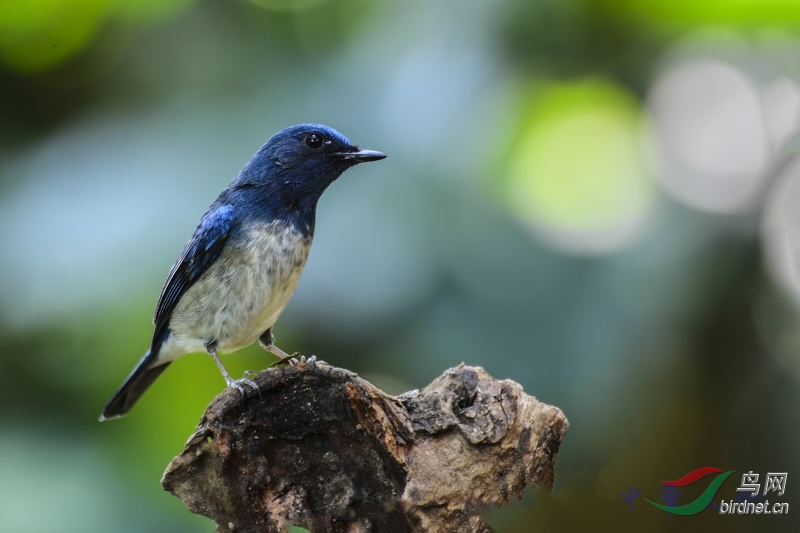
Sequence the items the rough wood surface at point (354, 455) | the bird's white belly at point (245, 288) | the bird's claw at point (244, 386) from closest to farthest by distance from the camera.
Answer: the rough wood surface at point (354, 455) < the bird's claw at point (244, 386) < the bird's white belly at point (245, 288)

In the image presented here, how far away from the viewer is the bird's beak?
11.2 feet

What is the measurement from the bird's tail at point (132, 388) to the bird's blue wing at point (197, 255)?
29 cm

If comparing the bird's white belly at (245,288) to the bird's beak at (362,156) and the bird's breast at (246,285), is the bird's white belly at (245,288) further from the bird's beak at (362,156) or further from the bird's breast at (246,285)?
the bird's beak at (362,156)

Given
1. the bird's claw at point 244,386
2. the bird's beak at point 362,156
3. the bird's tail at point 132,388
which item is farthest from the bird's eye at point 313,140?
the bird's claw at point 244,386

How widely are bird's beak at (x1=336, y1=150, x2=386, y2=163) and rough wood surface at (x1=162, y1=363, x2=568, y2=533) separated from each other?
48.1 inches

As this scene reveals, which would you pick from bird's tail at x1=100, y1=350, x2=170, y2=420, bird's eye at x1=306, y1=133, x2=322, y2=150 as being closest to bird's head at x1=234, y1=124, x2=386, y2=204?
bird's eye at x1=306, y1=133, x2=322, y2=150

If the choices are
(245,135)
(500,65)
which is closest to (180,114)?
(245,135)

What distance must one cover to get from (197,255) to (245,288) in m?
0.30

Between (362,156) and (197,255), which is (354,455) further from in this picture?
(362,156)

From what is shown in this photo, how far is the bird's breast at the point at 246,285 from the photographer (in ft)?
10.4

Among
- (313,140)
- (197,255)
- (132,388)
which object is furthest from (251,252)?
(132,388)

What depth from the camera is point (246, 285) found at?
3188mm

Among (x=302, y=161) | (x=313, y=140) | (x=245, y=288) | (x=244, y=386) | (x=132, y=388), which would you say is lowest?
(x=132, y=388)

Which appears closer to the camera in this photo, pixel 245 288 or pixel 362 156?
pixel 245 288
